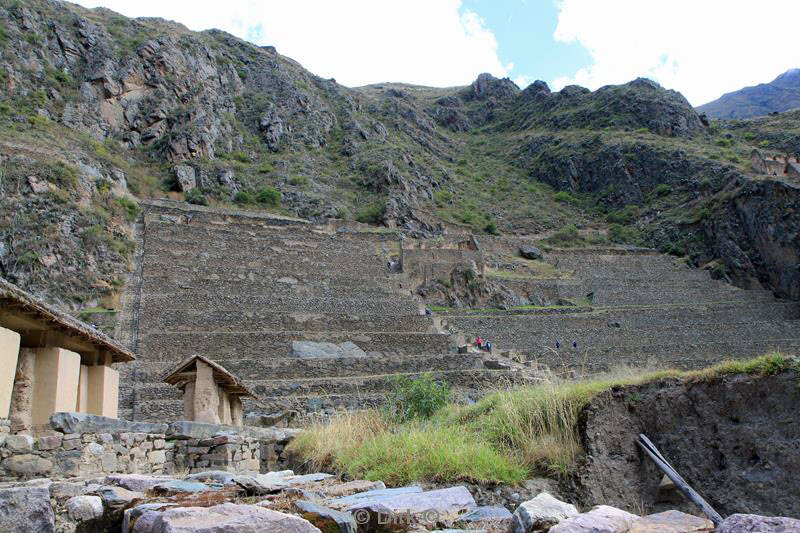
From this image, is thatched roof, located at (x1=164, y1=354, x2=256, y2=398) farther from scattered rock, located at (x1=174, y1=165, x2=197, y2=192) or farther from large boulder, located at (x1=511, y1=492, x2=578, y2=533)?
scattered rock, located at (x1=174, y1=165, x2=197, y2=192)

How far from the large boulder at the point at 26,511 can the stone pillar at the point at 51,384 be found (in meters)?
5.50

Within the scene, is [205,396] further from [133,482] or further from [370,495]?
[370,495]

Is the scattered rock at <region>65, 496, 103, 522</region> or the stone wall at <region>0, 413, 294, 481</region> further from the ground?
the stone wall at <region>0, 413, 294, 481</region>

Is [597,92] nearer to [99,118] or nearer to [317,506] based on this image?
[99,118]

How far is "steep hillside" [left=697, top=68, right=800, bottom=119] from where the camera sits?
151000 millimetres

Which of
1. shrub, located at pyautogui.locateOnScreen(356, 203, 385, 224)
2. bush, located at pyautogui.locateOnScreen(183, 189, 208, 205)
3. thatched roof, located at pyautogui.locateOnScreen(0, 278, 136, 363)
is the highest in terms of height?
bush, located at pyautogui.locateOnScreen(183, 189, 208, 205)

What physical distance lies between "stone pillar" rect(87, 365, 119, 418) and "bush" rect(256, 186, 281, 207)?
41115 mm

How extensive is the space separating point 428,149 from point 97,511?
7903cm

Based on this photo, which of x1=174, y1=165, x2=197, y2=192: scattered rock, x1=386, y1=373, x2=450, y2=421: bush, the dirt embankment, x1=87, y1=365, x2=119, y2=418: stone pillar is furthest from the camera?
x1=174, y1=165, x2=197, y2=192: scattered rock

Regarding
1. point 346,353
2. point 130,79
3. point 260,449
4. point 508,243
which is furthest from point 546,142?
point 260,449

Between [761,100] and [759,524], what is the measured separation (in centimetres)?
18849

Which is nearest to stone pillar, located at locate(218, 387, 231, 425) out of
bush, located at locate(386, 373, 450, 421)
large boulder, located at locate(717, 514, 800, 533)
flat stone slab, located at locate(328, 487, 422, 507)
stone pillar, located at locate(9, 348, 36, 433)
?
bush, located at locate(386, 373, 450, 421)

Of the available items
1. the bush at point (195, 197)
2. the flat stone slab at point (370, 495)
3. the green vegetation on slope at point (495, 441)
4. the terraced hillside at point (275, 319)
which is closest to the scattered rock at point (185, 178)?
the bush at point (195, 197)

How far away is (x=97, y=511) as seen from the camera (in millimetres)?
4242
